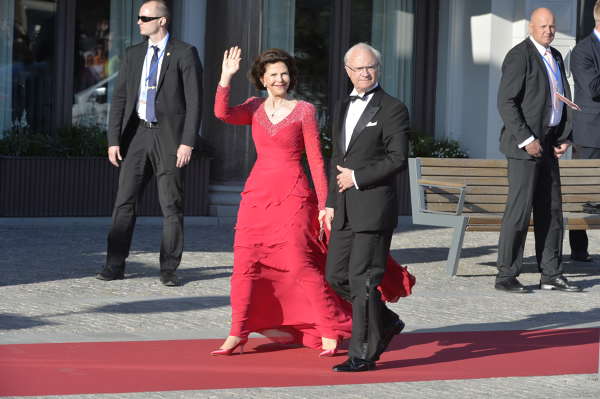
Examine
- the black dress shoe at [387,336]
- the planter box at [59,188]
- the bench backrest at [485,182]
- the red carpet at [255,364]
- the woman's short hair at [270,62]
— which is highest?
the woman's short hair at [270,62]

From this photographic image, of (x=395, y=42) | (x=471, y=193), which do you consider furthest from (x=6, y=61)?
(x=471, y=193)

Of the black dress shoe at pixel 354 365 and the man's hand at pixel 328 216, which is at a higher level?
the man's hand at pixel 328 216

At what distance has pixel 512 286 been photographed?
32.2 feet

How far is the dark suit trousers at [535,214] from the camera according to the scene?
9805mm

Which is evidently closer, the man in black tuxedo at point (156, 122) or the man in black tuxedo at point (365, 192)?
the man in black tuxedo at point (365, 192)

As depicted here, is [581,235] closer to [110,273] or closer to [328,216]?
[110,273]

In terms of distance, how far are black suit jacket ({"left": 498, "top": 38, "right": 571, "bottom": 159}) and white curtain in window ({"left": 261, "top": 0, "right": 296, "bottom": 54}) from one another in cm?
629

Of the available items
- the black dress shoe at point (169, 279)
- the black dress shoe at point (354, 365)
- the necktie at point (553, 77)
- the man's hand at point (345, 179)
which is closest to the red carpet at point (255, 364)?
the black dress shoe at point (354, 365)

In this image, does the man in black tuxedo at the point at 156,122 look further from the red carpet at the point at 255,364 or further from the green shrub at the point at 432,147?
the green shrub at the point at 432,147

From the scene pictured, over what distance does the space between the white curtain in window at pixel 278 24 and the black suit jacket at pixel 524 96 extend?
20.6 feet

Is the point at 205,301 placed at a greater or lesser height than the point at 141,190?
lesser

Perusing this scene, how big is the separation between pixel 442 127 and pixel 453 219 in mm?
5855

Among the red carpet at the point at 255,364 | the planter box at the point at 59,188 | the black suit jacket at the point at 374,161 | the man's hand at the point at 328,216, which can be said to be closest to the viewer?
the red carpet at the point at 255,364

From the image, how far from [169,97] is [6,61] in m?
5.74
